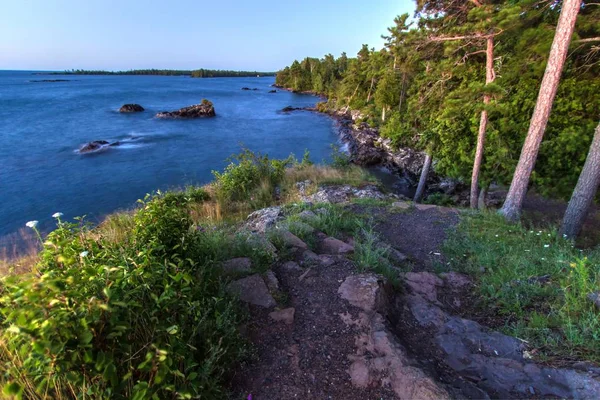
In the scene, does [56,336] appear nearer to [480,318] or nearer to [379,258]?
[379,258]

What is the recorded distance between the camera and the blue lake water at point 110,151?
13.9m

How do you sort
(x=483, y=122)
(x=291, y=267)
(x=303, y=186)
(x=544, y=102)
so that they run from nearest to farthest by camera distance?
(x=291, y=267) < (x=544, y=102) < (x=483, y=122) < (x=303, y=186)

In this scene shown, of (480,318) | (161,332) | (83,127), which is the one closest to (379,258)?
(480,318)

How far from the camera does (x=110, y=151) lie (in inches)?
832

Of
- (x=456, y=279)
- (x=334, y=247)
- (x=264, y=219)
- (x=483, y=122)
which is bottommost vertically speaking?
(x=264, y=219)

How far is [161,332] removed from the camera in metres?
1.79

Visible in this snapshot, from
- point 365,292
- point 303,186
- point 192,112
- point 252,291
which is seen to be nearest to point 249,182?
point 303,186

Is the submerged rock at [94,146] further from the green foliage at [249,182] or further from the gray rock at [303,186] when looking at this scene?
the gray rock at [303,186]

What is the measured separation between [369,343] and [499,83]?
902 centimetres

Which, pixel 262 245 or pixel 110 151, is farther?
pixel 110 151

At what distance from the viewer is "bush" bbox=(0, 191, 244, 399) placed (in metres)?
1.39

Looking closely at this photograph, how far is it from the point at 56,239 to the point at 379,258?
3.20 meters

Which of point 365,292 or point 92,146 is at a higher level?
point 365,292

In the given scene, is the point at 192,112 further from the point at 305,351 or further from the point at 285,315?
the point at 305,351
